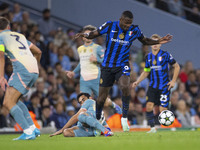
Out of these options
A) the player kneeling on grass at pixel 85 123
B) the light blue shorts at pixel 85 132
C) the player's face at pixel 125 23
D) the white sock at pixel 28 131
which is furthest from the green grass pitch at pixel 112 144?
the player's face at pixel 125 23

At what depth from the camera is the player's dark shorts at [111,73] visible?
9219 millimetres

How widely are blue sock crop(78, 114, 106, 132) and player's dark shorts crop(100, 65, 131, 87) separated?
2.73 ft

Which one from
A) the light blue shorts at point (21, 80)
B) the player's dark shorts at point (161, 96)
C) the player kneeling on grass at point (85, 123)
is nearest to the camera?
the light blue shorts at point (21, 80)

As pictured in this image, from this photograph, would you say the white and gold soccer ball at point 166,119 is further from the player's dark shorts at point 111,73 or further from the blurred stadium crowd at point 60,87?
the blurred stadium crowd at point 60,87

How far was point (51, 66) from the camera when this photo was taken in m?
15.9

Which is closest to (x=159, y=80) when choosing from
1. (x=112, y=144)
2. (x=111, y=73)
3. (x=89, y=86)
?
(x=89, y=86)

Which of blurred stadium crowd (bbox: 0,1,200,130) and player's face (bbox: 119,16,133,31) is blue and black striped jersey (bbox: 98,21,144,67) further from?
blurred stadium crowd (bbox: 0,1,200,130)

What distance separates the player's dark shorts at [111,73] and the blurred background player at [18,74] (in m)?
1.55

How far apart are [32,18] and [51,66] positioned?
2.74 m

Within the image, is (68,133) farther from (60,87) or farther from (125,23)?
(60,87)

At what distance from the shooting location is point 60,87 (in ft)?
50.3

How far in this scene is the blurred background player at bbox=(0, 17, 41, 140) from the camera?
26.2 ft

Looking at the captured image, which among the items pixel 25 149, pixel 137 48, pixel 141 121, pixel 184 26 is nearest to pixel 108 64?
pixel 25 149

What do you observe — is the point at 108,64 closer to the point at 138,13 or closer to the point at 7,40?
the point at 7,40
